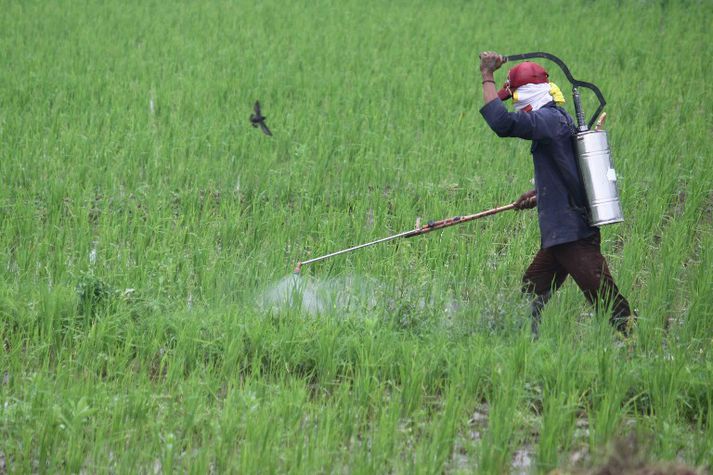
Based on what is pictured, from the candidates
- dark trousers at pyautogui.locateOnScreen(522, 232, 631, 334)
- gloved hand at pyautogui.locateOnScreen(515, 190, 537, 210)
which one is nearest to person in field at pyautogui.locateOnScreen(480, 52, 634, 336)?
dark trousers at pyautogui.locateOnScreen(522, 232, 631, 334)

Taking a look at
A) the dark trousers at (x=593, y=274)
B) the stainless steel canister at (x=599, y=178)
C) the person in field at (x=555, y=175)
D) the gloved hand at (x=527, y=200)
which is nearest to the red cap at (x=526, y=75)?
the person in field at (x=555, y=175)

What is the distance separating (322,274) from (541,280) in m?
1.15

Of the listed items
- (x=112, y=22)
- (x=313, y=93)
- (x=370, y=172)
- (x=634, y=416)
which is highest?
(x=112, y=22)

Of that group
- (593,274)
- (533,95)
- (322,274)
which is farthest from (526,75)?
(322,274)

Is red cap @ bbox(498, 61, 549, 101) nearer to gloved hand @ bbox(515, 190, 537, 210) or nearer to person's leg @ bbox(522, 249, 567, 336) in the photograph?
gloved hand @ bbox(515, 190, 537, 210)

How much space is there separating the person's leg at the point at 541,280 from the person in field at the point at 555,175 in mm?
153

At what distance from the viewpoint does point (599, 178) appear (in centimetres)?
384

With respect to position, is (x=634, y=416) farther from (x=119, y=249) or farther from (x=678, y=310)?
(x=119, y=249)

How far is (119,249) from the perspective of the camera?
4.82 metres

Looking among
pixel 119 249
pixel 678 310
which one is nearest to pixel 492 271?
pixel 678 310

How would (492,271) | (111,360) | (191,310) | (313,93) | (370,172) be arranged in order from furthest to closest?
(313,93) → (370,172) → (492,271) → (191,310) → (111,360)

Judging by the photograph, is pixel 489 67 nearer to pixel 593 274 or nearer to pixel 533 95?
pixel 533 95

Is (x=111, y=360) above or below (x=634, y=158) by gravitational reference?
below

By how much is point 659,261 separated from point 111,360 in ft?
10.0
